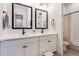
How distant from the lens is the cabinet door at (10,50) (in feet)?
4.33

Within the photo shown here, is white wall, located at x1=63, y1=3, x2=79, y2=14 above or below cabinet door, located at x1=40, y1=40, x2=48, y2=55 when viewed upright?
above

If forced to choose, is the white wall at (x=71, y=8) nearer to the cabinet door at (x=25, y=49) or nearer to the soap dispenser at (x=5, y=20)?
the cabinet door at (x=25, y=49)

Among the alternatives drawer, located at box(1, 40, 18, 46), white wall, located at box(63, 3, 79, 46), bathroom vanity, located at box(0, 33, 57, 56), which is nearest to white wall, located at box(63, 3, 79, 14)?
white wall, located at box(63, 3, 79, 46)

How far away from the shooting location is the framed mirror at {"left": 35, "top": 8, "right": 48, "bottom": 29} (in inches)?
Result: 69.9

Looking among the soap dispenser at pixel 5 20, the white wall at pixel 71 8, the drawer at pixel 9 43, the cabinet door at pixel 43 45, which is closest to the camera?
the drawer at pixel 9 43

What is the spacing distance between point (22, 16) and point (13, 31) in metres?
0.35

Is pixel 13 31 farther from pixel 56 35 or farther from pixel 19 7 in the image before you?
pixel 56 35

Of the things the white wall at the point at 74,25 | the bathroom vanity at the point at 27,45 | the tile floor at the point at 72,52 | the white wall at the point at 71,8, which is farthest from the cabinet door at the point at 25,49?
the white wall at the point at 71,8

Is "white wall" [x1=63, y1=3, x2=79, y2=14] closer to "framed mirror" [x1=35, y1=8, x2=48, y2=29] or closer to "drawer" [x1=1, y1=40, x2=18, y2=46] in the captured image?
"framed mirror" [x1=35, y1=8, x2=48, y2=29]

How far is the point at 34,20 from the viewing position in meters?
2.02

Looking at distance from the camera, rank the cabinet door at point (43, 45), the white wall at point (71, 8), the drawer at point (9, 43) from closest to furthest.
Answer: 1. the drawer at point (9, 43)
2. the white wall at point (71, 8)
3. the cabinet door at point (43, 45)

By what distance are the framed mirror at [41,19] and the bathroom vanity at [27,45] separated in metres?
0.23

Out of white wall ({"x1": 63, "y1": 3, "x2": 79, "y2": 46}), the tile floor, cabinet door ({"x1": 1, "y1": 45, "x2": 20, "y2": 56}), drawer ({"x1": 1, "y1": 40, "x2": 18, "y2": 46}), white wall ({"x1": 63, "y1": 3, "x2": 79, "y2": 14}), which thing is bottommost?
the tile floor

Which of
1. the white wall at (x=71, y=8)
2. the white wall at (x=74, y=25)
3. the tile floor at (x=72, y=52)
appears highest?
the white wall at (x=71, y=8)
